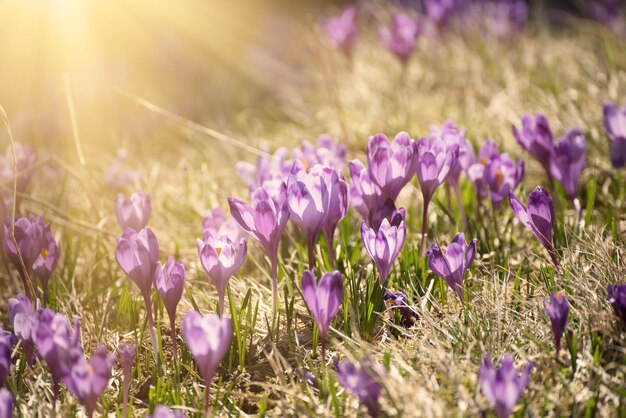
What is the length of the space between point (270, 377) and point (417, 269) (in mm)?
552

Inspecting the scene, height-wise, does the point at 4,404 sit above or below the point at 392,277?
below

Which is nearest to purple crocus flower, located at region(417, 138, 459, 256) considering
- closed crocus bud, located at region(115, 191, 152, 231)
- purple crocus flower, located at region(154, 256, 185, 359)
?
purple crocus flower, located at region(154, 256, 185, 359)

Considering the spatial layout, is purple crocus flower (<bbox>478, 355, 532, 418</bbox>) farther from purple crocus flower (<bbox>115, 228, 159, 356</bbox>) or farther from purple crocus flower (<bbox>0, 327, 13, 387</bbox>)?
purple crocus flower (<bbox>0, 327, 13, 387</bbox>)

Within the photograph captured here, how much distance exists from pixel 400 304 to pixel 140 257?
706mm

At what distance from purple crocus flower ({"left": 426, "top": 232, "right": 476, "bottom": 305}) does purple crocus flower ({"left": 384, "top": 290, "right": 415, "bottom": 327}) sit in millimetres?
149

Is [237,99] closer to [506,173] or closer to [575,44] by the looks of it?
[575,44]

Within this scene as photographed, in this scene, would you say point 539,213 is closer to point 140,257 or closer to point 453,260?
point 453,260

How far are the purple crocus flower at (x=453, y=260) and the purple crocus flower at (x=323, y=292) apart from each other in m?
0.29

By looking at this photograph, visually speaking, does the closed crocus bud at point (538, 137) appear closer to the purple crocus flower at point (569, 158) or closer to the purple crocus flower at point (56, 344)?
the purple crocus flower at point (569, 158)

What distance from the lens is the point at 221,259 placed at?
1.89 m

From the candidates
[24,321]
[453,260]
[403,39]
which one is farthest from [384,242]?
[403,39]

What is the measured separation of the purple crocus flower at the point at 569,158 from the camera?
2.32 meters

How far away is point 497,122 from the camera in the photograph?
12.1 feet

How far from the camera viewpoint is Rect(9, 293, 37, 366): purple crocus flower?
172cm
